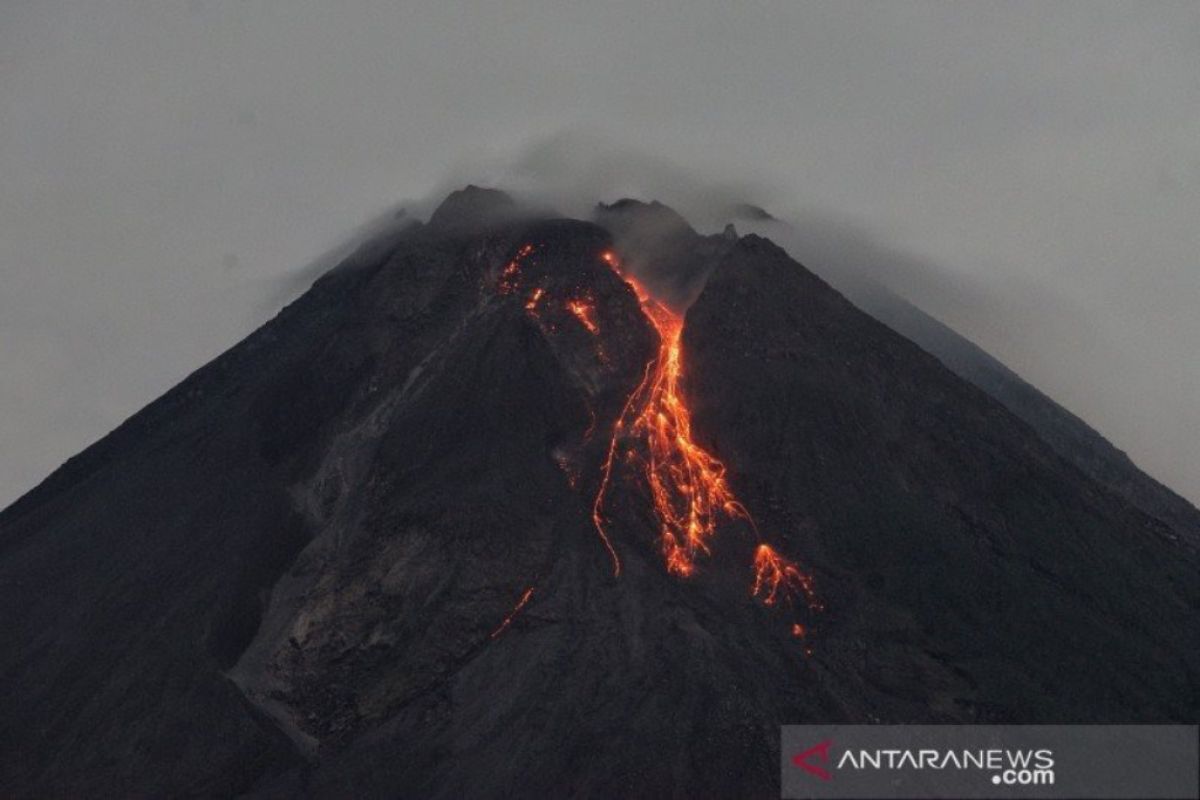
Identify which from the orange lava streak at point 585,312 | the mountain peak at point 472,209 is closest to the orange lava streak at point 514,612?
the orange lava streak at point 585,312

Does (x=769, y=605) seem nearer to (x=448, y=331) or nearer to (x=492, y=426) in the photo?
(x=492, y=426)

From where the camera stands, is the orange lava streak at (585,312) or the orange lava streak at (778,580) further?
the orange lava streak at (585,312)

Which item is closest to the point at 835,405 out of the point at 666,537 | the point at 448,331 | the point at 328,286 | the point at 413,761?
the point at 666,537

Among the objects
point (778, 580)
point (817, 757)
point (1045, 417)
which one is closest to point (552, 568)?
point (778, 580)

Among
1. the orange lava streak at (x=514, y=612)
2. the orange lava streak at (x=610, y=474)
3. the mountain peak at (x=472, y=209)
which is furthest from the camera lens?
the mountain peak at (x=472, y=209)

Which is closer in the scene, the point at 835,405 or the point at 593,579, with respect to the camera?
the point at 593,579

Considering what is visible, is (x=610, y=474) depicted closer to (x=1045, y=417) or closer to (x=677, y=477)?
(x=677, y=477)

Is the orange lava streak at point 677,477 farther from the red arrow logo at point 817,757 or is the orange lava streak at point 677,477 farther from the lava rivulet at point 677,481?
the red arrow logo at point 817,757

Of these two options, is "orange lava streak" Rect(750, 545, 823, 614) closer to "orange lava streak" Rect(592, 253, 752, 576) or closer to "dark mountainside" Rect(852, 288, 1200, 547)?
"orange lava streak" Rect(592, 253, 752, 576)
